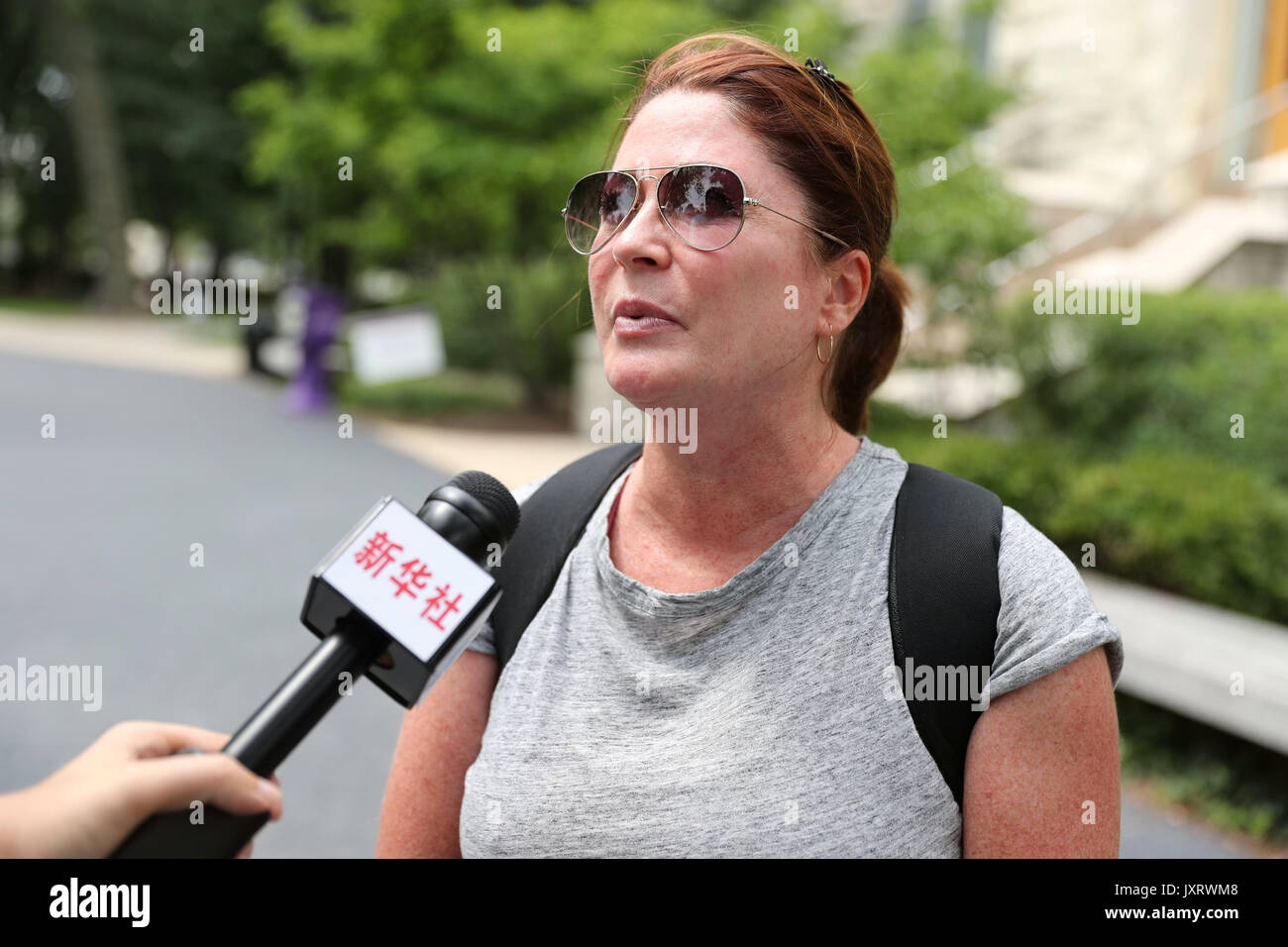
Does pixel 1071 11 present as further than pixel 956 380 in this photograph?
Yes

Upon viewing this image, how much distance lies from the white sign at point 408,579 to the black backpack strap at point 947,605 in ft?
2.19

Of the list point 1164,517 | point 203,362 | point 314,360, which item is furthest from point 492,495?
point 203,362

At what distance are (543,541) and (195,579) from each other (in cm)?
667

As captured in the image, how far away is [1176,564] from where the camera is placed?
650cm

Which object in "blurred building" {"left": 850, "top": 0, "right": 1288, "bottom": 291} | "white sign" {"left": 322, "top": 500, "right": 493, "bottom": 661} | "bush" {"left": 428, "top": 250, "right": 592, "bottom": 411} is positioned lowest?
"white sign" {"left": 322, "top": 500, "right": 493, "bottom": 661}

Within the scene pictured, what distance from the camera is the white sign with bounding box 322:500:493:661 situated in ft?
4.25

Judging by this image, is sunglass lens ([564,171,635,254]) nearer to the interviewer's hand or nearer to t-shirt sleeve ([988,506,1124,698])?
t-shirt sleeve ([988,506,1124,698])

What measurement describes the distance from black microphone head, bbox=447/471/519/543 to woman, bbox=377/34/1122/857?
0.98 feet

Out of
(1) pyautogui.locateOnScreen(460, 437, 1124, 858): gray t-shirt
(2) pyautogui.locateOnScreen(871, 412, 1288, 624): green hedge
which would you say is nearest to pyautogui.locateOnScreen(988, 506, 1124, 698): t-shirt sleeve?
(1) pyautogui.locateOnScreen(460, 437, 1124, 858): gray t-shirt

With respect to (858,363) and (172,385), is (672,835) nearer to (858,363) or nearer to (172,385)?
(858,363)

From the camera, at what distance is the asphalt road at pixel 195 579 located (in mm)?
5254

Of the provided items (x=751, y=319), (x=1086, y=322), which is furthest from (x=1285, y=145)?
(x=751, y=319)

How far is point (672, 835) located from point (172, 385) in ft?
62.8
